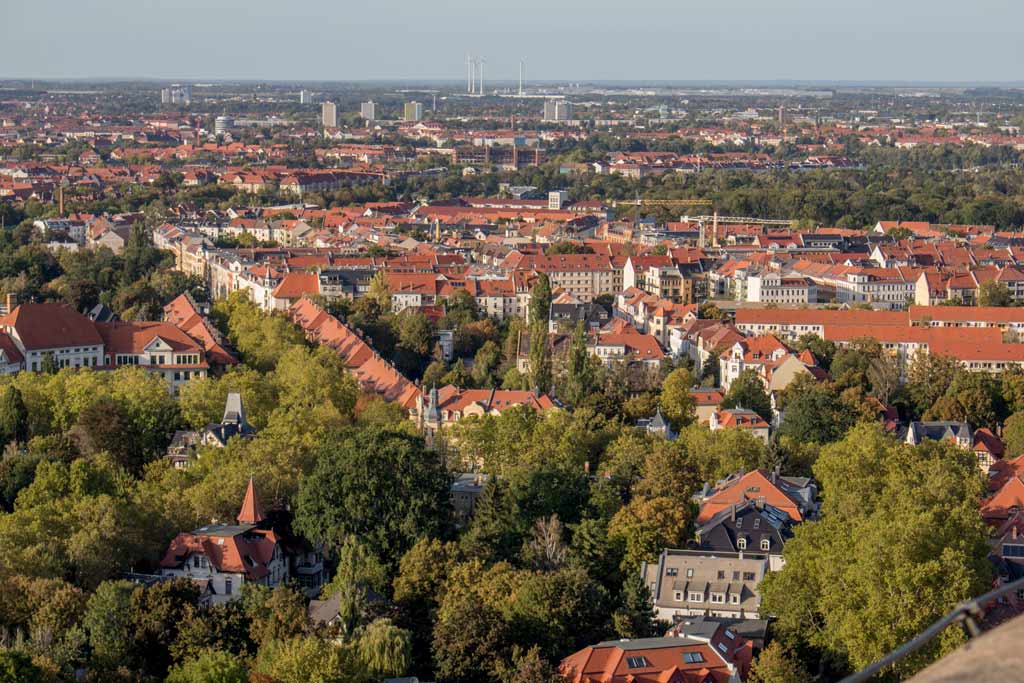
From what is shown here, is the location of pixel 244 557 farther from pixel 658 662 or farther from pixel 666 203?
pixel 666 203

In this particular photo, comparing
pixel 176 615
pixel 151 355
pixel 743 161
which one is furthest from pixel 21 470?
pixel 743 161

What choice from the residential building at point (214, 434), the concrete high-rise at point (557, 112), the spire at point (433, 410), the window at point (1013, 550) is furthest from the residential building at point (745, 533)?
the concrete high-rise at point (557, 112)

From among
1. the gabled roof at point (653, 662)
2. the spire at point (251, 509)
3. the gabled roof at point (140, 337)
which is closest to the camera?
the gabled roof at point (653, 662)

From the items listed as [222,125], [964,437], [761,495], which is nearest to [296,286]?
[964,437]

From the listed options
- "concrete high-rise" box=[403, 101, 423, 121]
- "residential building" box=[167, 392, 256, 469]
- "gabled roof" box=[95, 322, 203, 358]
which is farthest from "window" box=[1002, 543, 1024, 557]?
"concrete high-rise" box=[403, 101, 423, 121]

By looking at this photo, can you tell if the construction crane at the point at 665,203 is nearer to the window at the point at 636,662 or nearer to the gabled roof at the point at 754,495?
the gabled roof at the point at 754,495

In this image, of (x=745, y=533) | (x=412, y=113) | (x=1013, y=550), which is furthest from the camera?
(x=412, y=113)

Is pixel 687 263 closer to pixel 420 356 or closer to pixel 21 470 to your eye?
pixel 420 356
